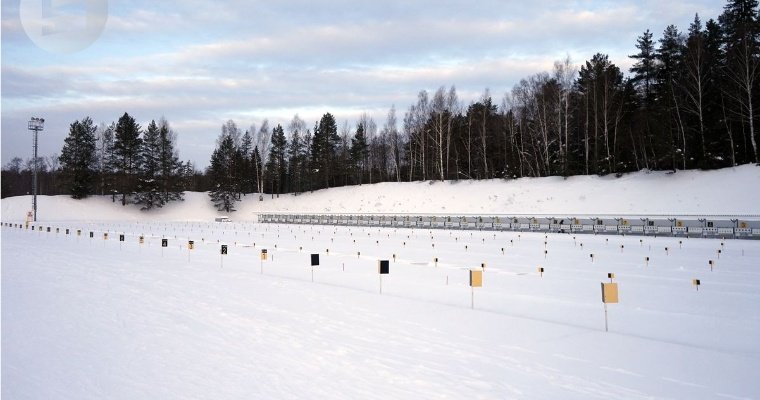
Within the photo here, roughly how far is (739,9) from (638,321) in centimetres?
5177

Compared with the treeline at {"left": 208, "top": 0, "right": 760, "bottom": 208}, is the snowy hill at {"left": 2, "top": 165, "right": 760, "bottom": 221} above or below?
below

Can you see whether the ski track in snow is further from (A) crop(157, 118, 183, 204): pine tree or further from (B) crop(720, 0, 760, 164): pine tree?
(A) crop(157, 118, 183, 204): pine tree

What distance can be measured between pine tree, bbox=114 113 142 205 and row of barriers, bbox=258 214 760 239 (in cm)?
3476

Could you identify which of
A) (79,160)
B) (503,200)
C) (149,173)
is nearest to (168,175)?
(149,173)

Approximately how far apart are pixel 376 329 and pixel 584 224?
1286 inches

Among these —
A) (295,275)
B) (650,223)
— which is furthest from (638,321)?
Answer: (650,223)

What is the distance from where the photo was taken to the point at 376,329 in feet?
32.4

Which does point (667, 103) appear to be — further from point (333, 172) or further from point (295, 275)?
point (333, 172)

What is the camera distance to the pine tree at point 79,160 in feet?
247

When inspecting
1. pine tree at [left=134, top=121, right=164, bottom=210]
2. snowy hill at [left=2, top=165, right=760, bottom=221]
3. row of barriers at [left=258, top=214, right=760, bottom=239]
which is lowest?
row of barriers at [left=258, top=214, right=760, bottom=239]

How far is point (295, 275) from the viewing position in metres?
17.8

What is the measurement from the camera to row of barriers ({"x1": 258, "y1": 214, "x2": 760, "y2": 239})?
105ft

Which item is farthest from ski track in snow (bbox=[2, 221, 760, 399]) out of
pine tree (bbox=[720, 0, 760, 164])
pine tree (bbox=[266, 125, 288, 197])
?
pine tree (bbox=[266, 125, 288, 197])

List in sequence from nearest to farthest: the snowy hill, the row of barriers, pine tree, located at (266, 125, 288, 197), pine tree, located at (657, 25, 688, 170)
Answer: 1. the row of barriers
2. the snowy hill
3. pine tree, located at (657, 25, 688, 170)
4. pine tree, located at (266, 125, 288, 197)
